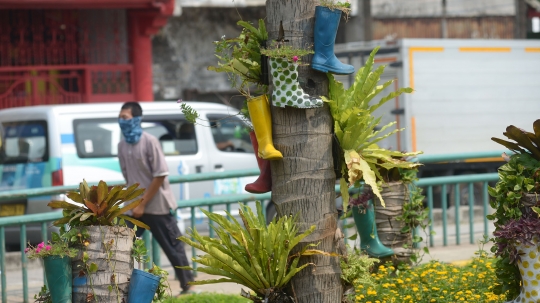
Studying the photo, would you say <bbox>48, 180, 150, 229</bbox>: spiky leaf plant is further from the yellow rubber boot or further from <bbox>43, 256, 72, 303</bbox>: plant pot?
the yellow rubber boot

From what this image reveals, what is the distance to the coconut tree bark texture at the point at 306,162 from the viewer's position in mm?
4602

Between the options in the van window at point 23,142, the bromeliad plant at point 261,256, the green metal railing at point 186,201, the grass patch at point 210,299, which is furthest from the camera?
the van window at point 23,142

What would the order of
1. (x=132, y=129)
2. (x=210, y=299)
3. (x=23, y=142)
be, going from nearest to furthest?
1. (x=210, y=299)
2. (x=132, y=129)
3. (x=23, y=142)

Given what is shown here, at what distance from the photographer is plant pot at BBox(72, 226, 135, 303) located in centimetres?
479

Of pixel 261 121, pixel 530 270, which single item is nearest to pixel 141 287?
pixel 261 121

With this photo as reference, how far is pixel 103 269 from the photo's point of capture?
480cm

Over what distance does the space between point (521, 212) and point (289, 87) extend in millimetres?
1498

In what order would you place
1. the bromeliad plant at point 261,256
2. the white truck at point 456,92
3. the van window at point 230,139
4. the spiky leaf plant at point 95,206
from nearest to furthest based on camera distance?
1. the bromeliad plant at point 261,256
2. the spiky leaf plant at point 95,206
3. the van window at point 230,139
4. the white truck at point 456,92

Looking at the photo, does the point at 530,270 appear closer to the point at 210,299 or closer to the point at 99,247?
the point at 99,247

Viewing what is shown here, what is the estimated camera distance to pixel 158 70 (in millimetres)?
18547

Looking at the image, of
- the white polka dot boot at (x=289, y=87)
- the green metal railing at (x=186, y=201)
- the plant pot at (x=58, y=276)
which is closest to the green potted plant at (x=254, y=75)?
the white polka dot boot at (x=289, y=87)

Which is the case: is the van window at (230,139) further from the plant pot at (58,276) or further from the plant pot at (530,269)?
the plant pot at (530,269)

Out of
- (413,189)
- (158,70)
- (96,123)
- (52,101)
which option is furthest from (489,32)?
(413,189)

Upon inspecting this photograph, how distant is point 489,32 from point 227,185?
40.3 feet
